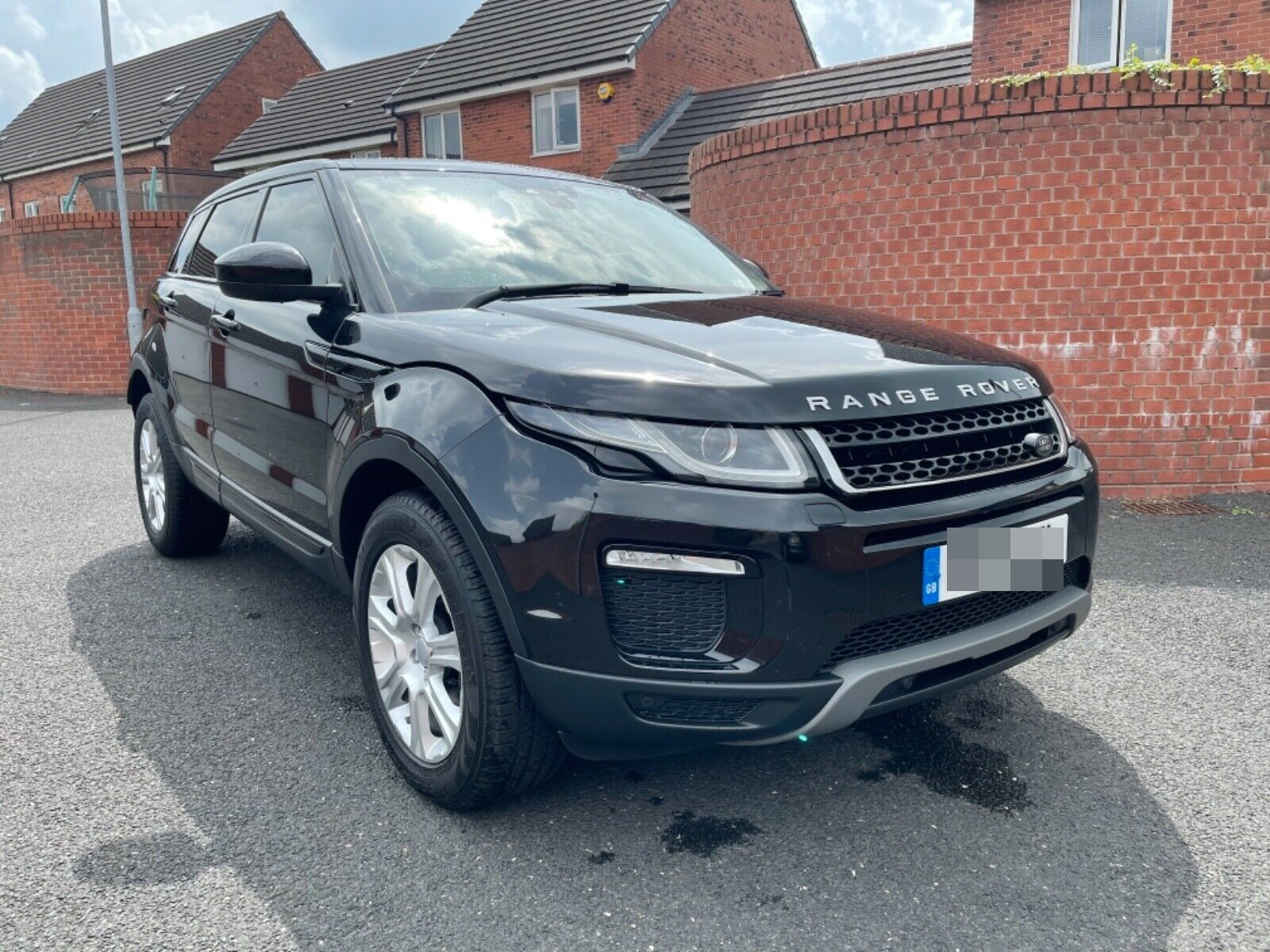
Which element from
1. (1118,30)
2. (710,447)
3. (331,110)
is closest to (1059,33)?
(1118,30)

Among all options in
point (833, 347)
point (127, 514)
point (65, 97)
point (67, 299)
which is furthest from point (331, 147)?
point (833, 347)

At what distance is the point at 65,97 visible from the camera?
35.3 m

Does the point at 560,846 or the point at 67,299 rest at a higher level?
the point at 67,299

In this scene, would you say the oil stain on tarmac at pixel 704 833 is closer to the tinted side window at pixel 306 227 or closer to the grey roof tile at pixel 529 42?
the tinted side window at pixel 306 227

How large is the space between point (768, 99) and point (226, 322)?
1536 cm

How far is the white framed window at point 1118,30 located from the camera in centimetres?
1143

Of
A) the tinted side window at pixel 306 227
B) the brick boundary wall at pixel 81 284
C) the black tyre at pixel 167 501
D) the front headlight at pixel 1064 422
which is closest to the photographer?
the front headlight at pixel 1064 422

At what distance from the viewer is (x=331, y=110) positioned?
25.7 meters

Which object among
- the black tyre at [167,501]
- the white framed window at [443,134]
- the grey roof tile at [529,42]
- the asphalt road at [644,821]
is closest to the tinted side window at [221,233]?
the black tyre at [167,501]

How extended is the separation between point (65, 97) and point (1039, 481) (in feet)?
133

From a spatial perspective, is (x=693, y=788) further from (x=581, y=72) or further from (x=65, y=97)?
(x=65, y=97)

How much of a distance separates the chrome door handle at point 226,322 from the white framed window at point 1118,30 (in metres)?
10.6

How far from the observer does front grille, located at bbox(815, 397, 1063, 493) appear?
2.23 m

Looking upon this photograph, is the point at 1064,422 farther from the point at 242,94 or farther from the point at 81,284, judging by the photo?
the point at 242,94
